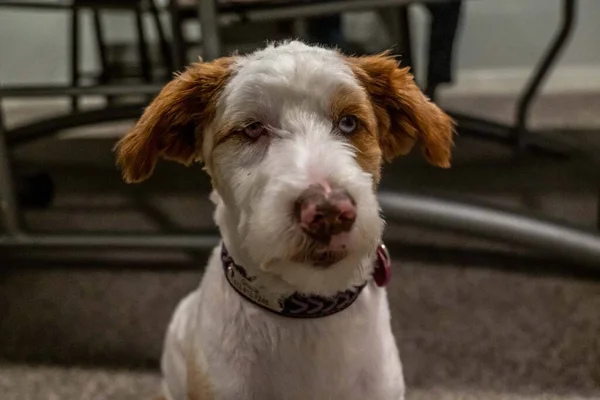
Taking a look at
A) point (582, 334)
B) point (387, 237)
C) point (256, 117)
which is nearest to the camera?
point (256, 117)

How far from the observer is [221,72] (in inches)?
33.8

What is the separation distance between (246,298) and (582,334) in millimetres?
757

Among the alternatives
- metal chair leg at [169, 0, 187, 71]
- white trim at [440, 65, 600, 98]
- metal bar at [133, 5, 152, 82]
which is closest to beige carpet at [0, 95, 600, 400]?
metal chair leg at [169, 0, 187, 71]

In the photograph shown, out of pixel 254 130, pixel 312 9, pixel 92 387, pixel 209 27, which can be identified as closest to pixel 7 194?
pixel 92 387

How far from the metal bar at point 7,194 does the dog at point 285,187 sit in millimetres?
629

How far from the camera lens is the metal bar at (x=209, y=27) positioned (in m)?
1.25

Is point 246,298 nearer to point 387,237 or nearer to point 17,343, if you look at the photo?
point 17,343

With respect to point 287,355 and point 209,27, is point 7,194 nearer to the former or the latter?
point 209,27

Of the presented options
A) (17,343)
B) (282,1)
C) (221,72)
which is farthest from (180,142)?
(17,343)

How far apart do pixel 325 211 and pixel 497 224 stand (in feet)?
2.84

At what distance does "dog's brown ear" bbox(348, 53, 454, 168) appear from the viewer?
871mm

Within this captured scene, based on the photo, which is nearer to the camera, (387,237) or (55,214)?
(387,237)

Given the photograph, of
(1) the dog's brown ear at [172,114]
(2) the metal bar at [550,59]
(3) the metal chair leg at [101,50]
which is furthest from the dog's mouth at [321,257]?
(3) the metal chair leg at [101,50]

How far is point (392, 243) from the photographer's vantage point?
1715 millimetres
